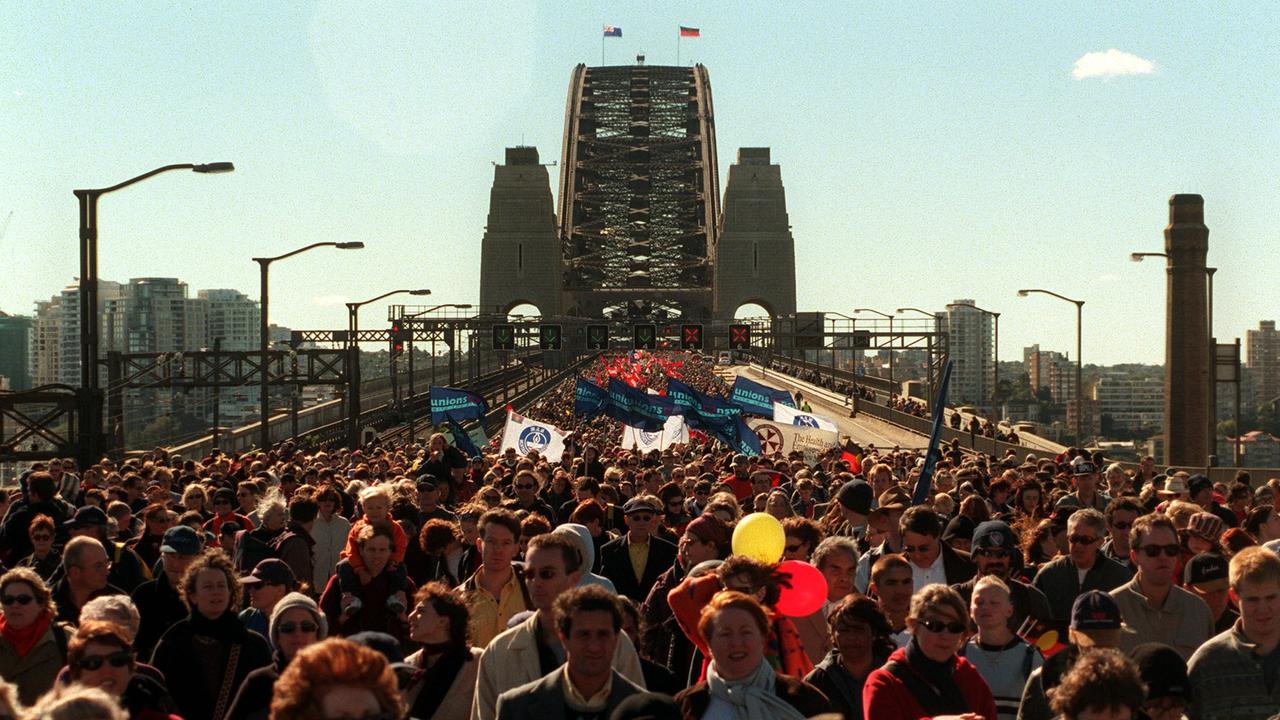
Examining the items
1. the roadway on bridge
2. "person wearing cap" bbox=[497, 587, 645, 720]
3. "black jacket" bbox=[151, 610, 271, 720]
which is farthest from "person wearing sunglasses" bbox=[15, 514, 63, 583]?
the roadway on bridge

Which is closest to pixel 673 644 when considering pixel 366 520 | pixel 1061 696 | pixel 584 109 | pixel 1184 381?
pixel 366 520

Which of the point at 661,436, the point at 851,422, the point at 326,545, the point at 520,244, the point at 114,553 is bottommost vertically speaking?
the point at 851,422

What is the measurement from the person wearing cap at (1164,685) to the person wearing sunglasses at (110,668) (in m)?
3.45

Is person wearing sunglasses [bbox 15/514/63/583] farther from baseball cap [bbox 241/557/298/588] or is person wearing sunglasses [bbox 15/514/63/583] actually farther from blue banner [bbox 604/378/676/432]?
blue banner [bbox 604/378/676/432]

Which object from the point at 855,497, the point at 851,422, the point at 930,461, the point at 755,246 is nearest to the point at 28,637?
the point at 855,497

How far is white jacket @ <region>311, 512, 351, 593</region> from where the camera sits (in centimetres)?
1222

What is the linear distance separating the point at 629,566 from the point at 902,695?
4.37m

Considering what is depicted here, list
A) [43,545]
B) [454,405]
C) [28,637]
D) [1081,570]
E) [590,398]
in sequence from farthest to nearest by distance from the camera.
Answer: [590,398]
[454,405]
[43,545]
[1081,570]
[28,637]

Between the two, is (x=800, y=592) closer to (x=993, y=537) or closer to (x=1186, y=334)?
(x=993, y=537)

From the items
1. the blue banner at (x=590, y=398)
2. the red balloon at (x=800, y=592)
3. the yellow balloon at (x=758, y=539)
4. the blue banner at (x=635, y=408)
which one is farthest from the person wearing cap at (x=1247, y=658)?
the blue banner at (x=590, y=398)

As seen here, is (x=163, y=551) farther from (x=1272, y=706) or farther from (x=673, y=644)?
(x=1272, y=706)

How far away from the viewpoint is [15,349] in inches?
6467

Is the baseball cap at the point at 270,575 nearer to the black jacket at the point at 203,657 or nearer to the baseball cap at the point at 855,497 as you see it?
the black jacket at the point at 203,657

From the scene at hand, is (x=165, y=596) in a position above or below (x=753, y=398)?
below
